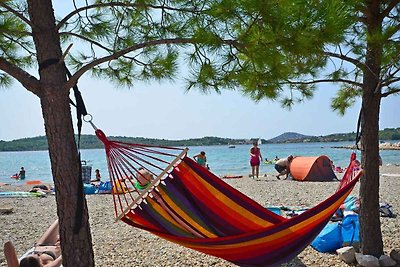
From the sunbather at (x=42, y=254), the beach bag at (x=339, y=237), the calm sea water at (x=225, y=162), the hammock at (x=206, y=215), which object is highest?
the hammock at (x=206, y=215)

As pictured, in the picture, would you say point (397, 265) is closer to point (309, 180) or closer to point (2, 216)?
point (2, 216)

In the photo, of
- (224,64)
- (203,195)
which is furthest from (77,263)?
(224,64)

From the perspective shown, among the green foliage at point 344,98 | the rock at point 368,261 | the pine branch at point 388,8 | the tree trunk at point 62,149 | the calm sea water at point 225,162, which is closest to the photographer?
the tree trunk at point 62,149

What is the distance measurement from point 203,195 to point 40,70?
3.39ft

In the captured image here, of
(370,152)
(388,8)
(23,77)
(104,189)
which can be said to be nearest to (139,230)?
(370,152)

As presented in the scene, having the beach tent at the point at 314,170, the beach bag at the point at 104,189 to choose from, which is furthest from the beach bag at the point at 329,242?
the beach tent at the point at 314,170

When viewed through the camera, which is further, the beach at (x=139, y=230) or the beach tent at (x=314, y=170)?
the beach tent at (x=314, y=170)

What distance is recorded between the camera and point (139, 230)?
4.83 m

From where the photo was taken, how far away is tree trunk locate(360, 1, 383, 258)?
296 cm

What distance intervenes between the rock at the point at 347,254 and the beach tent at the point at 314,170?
684cm

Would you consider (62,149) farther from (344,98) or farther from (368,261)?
(344,98)

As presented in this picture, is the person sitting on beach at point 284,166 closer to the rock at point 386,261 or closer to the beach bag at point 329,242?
the beach bag at point 329,242

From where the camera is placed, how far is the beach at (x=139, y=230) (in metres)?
3.47

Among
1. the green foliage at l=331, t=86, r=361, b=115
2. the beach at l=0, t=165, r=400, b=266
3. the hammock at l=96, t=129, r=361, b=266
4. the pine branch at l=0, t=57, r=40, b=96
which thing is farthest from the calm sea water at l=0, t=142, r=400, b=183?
the pine branch at l=0, t=57, r=40, b=96
